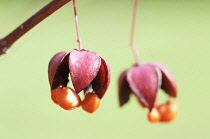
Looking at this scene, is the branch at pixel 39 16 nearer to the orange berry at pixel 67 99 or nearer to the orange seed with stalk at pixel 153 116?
the orange berry at pixel 67 99

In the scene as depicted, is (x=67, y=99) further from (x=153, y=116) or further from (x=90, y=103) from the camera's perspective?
(x=153, y=116)

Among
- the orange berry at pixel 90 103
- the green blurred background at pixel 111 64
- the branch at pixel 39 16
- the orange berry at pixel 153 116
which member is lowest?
the green blurred background at pixel 111 64

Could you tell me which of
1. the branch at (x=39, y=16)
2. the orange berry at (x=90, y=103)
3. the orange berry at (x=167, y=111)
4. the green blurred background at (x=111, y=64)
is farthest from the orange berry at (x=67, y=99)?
the green blurred background at (x=111, y=64)

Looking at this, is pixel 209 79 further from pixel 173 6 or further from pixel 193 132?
pixel 173 6

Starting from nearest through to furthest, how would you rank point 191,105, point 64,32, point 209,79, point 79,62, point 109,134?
point 79,62 → point 109,134 → point 191,105 → point 209,79 → point 64,32

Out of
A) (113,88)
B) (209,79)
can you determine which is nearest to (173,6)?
(209,79)

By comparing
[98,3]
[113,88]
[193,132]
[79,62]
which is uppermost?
[79,62]

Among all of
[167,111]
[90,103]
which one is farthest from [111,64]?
[90,103]

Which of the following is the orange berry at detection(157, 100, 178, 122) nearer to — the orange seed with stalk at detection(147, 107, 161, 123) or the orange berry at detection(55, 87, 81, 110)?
the orange seed with stalk at detection(147, 107, 161, 123)
